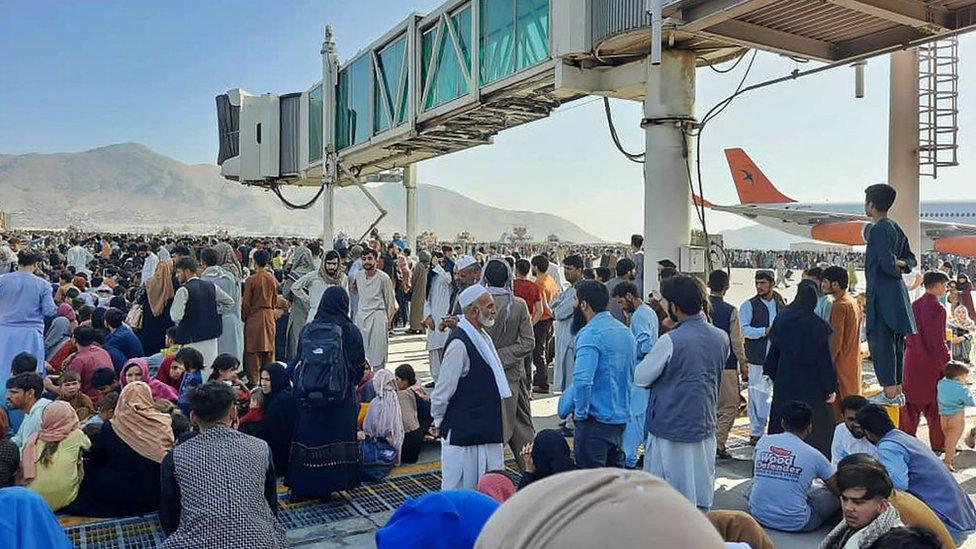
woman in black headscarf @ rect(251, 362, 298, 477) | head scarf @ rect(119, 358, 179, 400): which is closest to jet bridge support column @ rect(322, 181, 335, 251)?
head scarf @ rect(119, 358, 179, 400)

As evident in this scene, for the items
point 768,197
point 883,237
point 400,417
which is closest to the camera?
point 883,237

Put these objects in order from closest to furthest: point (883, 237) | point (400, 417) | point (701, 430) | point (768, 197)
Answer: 1. point (701, 430)
2. point (883, 237)
3. point (400, 417)
4. point (768, 197)

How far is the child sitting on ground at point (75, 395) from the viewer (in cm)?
559

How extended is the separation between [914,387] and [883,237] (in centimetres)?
196

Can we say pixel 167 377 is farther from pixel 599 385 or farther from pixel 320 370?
pixel 599 385

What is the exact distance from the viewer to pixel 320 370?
5020mm

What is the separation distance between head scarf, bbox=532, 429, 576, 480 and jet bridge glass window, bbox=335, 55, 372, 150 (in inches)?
397

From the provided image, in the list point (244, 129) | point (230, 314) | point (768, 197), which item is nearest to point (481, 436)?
point (230, 314)

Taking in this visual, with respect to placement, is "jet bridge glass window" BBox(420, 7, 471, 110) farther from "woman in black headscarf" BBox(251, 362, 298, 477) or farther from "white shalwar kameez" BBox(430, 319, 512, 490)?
"white shalwar kameez" BBox(430, 319, 512, 490)

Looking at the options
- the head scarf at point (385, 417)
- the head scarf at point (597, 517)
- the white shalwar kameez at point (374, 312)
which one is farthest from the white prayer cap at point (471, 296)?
the white shalwar kameez at point (374, 312)

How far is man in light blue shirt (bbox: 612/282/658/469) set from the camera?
19.0 feet

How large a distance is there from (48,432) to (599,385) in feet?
11.4

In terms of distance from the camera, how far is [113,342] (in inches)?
271

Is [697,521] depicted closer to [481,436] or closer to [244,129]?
[481,436]
